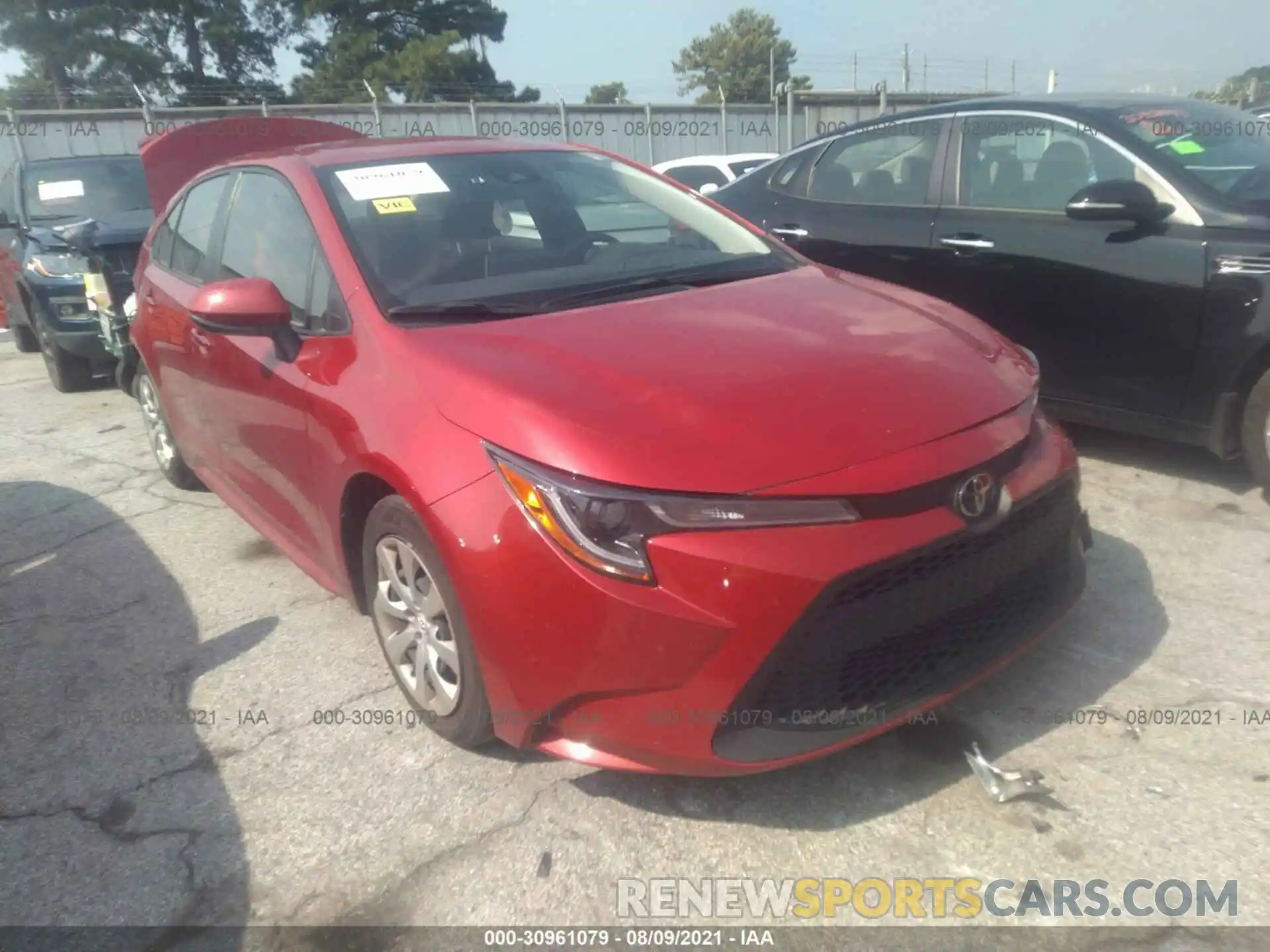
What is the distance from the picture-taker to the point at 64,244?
282 inches

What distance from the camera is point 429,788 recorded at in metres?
2.63

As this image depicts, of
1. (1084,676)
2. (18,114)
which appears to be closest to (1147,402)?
(1084,676)

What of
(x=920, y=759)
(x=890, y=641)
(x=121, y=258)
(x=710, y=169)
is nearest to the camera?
(x=890, y=641)

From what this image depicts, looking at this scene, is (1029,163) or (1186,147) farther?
(1029,163)

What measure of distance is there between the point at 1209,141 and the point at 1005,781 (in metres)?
3.17

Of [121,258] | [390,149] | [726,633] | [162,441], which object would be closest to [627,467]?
[726,633]

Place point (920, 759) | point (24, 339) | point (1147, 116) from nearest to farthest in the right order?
1. point (920, 759)
2. point (1147, 116)
3. point (24, 339)

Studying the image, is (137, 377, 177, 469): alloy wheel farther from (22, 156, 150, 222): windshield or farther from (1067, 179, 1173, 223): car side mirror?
(1067, 179, 1173, 223): car side mirror

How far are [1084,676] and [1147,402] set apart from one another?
157 cm

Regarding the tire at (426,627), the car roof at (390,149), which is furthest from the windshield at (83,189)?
the tire at (426,627)

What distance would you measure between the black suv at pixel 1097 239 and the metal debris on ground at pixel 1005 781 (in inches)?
78.8

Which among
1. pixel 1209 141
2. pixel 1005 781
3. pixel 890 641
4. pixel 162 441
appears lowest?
pixel 1005 781

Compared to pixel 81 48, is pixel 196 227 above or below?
below

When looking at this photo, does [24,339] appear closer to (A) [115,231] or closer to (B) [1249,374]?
(A) [115,231]
